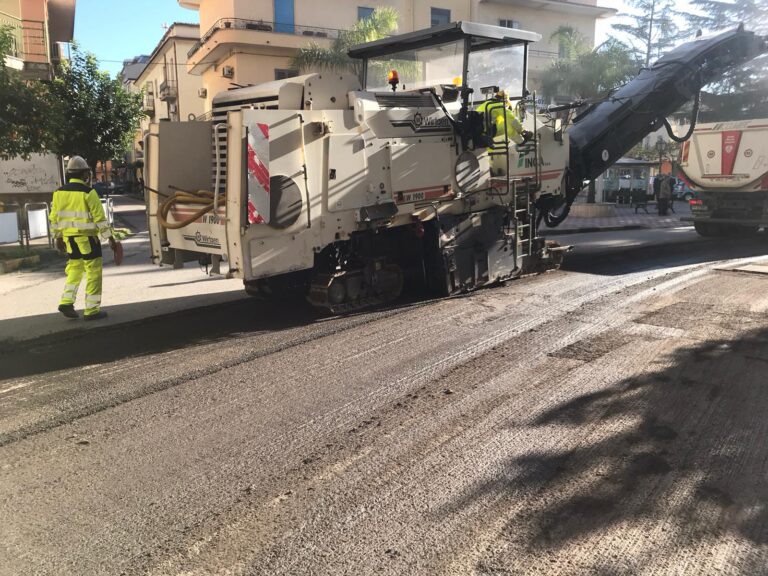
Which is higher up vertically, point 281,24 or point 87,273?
point 281,24

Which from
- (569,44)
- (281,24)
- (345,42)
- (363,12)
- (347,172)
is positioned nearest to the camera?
(347,172)

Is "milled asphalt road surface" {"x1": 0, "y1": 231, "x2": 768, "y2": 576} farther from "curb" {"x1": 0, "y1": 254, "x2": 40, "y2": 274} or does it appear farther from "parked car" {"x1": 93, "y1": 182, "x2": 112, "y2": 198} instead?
"parked car" {"x1": 93, "y1": 182, "x2": 112, "y2": 198}

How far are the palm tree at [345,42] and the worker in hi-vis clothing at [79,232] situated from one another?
16.1 meters

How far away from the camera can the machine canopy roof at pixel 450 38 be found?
7301 mm

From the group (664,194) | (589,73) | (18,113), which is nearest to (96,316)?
(18,113)

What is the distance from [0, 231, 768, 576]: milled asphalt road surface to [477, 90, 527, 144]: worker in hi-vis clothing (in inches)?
92.3

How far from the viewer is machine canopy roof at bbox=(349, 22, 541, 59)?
7.30m

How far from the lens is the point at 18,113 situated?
37.4 ft

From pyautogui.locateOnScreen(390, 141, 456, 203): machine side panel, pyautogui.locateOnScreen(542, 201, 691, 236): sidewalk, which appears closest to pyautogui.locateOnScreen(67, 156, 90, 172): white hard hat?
pyautogui.locateOnScreen(390, 141, 456, 203): machine side panel

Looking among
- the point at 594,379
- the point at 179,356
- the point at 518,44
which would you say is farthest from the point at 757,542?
the point at 518,44

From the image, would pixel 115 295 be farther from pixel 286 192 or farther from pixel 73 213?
pixel 286 192

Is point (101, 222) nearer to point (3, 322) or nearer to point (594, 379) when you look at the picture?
point (3, 322)

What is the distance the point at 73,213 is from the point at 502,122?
199 inches

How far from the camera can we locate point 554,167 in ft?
29.5
